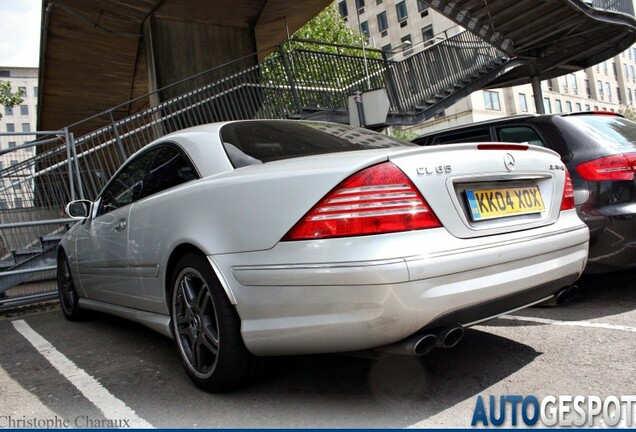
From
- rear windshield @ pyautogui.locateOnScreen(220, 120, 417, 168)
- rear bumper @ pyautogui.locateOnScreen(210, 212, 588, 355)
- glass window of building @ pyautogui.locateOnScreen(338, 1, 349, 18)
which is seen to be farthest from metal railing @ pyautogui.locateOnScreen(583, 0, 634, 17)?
glass window of building @ pyautogui.locateOnScreen(338, 1, 349, 18)

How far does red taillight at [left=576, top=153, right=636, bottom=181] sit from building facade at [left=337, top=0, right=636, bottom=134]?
3501 centimetres

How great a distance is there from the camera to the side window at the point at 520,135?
451 cm

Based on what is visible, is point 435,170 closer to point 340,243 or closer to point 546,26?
point 340,243

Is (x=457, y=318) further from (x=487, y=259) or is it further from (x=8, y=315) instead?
(x=8, y=315)

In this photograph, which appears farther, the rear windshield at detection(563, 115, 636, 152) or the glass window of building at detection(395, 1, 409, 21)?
the glass window of building at detection(395, 1, 409, 21)

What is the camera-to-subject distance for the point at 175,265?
3.06 m

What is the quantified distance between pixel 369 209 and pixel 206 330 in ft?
3.70

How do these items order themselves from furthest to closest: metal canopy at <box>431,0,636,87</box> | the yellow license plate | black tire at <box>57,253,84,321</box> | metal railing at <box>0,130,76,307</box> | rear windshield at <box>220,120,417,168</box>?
metal canopy at <box>431,0,636,87</box> < metal railing at <box>0,130,76,307</box> < black tire at <box>57,253,84,321</box> < rear windshield at <box>220,120,417,168</box> < the yellow license plate

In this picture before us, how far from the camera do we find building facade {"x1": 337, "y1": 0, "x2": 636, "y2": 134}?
147 ft

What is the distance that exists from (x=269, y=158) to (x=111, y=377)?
1676 millimetres

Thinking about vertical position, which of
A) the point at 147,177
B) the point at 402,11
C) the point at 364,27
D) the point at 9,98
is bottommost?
the point at 147,177

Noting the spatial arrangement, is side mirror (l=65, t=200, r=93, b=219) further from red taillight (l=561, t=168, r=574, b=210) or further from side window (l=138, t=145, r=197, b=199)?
red taillight (l=561, t=168, r=574, b=210)

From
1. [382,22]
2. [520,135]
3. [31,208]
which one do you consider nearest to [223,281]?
[520,135]

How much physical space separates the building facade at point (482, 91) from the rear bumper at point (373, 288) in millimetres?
36824
